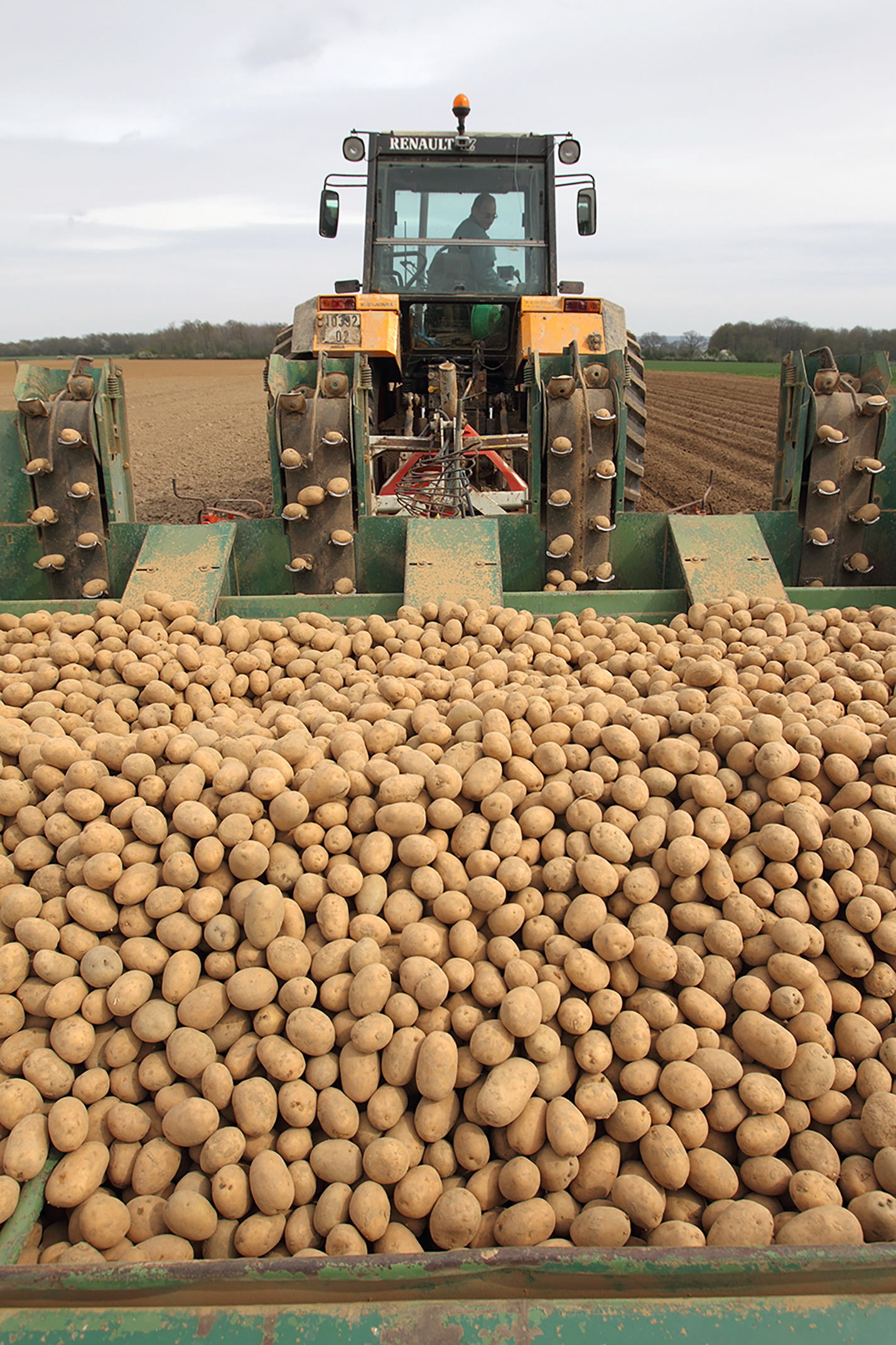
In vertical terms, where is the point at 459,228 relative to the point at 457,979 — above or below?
above

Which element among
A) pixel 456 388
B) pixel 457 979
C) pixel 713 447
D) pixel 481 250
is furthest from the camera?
pixel 713 447

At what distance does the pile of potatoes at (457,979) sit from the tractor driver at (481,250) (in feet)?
15.1

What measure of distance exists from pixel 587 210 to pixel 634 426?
4.88 ft

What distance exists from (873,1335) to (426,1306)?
2.00 feet

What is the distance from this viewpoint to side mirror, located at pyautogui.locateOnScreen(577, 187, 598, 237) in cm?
607

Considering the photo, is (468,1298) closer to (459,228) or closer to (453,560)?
(453,560)

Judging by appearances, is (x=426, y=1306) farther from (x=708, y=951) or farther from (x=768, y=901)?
(x=768, y=901)

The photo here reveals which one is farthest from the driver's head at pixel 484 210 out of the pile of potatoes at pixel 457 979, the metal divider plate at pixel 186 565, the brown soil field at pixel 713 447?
the pile of potatoes at pixel 457 979

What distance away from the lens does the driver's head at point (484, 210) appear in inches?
248

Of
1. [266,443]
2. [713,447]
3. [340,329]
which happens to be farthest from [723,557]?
[266,443]

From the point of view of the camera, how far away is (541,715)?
2473mm

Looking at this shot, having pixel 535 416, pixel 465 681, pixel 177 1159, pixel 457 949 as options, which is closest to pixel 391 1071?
pixel 457 949

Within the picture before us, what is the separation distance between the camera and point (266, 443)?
1747 centimetres

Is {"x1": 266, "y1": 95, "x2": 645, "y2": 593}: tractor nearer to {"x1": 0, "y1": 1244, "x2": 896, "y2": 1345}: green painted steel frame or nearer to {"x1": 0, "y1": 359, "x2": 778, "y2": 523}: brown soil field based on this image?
{"x1": 0, "y1": 1244, "x2": 896, "y2": 1345}: green painted steel frame
